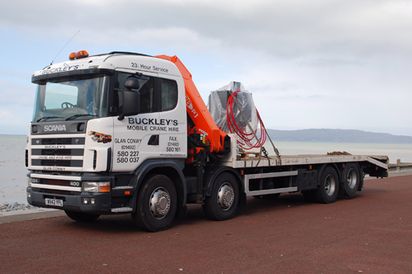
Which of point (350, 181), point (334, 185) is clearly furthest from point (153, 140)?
point (350, 181)

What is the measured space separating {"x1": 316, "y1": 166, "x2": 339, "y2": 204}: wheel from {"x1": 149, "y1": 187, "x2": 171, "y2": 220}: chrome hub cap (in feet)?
18.7

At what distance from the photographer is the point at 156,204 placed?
887cm

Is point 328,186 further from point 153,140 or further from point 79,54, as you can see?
point 79,54

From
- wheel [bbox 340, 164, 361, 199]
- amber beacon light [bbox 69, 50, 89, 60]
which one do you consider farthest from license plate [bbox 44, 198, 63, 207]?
wheel [bbox 340, 164, 361, 199]

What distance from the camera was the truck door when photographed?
27.7 ft

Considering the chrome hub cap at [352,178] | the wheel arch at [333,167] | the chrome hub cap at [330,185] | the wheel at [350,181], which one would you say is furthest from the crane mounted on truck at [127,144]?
the chrome hub cap at [352,178]

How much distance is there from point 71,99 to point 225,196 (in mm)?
3731

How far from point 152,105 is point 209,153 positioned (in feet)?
6.10

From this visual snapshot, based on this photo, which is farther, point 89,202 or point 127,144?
point 127,144

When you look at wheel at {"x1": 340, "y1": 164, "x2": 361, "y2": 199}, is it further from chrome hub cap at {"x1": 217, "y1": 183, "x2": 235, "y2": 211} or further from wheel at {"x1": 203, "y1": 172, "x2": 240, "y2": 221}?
chrome hub cap at {"x1": 217, "y1": 183, "x2": 235, "y2": 211}

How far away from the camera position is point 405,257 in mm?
7059

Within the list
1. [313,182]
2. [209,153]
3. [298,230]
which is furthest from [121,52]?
[313,182]

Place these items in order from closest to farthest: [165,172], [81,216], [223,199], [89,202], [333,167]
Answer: [89,202]
[165,172]
[81,216]
[223,199]
[333,167]

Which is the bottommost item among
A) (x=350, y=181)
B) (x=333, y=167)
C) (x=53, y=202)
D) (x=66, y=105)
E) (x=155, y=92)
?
(x=53, y=202)
